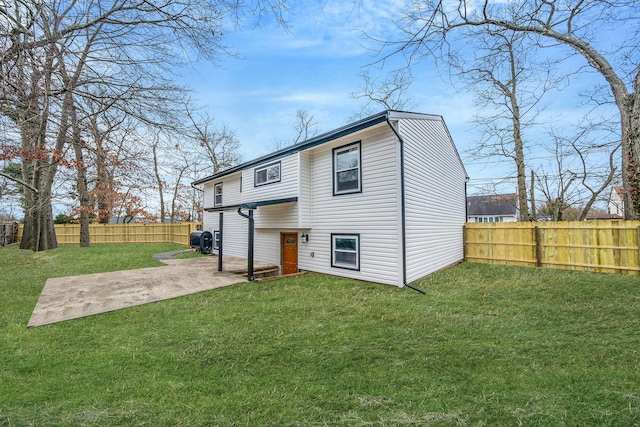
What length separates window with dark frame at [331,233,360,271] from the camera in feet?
25.5

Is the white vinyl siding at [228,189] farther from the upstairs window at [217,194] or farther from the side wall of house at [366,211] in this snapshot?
the side wall of house at [366,211]

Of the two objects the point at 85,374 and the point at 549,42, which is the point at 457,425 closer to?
the point at 85,374

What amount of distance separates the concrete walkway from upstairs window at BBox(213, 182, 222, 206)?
5337 mm

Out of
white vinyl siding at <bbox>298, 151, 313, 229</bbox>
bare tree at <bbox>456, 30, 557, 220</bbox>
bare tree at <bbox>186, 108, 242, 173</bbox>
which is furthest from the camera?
bare tree at <bbox>186, 108, 242, 173</bbox>

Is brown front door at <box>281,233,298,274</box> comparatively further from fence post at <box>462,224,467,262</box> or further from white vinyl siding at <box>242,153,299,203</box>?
fence post at <box>462,224,467,262</box>

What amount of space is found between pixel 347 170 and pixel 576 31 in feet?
17.9

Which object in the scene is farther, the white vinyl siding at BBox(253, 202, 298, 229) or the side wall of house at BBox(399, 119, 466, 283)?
the white vinyl siding at BBox(253, 202, 298, 229)

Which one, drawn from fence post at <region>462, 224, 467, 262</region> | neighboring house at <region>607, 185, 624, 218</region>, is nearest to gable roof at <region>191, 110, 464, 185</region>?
fence post at <region>462, 224, 467, 262</region>

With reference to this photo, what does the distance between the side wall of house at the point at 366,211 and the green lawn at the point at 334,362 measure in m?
1.35

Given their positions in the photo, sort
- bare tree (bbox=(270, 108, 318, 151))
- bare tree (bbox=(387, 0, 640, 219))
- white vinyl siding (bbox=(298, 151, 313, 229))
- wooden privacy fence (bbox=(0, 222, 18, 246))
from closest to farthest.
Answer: bare tree (bbox=(387, 0, 640, 219)) → white vinyl siding (bbox=(298, 151, 313, 229)) → wooden privacy fence (bbox=(0, 222, 18, 246)) → bare tree (bbox=(270, 108, 318, 151))

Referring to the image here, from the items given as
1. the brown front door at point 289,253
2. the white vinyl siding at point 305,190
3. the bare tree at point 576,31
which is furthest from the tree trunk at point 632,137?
the brown front door at point 289,253

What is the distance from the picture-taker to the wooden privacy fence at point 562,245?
7688mm

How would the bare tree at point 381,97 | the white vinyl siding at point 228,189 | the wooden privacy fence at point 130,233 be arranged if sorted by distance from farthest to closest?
the wooden privacy fence at point 130,233
the bare tree at point 381,97
the white vinyl siding at point 228,189

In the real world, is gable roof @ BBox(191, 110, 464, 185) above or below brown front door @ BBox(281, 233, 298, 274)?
above
